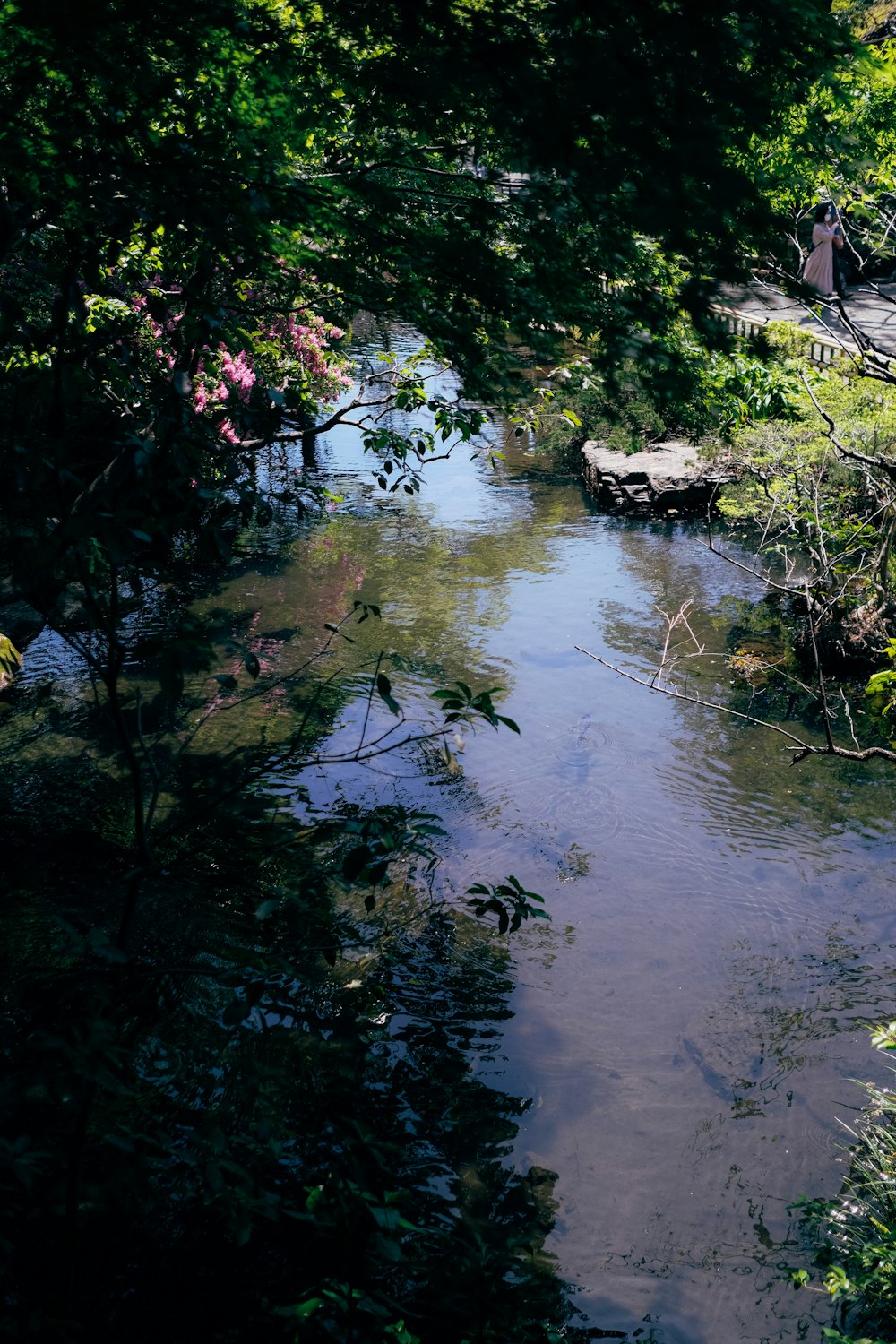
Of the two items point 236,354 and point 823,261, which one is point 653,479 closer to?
point 823,261

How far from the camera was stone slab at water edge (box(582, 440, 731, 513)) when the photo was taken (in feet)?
48.0

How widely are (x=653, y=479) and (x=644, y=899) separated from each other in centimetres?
857

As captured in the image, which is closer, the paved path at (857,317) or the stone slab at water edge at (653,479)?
the stone slab at water edge at (653,479)

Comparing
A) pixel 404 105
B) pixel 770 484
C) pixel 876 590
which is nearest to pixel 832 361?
pixel 770 484

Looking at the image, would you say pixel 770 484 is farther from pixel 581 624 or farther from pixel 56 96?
pixel 56 96

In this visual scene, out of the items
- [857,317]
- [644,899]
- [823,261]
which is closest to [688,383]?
[644,899]

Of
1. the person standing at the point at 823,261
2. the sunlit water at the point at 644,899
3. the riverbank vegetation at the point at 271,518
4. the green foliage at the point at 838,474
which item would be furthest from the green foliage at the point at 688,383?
the person standing at the point at 823,261

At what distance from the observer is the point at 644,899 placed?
7.41 metres

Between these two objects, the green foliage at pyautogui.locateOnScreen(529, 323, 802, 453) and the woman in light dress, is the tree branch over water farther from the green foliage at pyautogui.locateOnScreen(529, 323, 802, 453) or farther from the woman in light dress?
the woman in light dress

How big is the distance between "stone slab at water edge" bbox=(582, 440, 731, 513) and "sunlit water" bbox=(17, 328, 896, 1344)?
1.61 meters

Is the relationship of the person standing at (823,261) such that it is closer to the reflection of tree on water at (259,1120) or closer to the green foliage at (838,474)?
the green foliage at (838,474)

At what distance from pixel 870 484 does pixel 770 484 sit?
6.14 feet

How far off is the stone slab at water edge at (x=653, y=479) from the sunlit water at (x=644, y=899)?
1613 millimetres

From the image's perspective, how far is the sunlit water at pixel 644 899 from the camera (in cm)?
502
